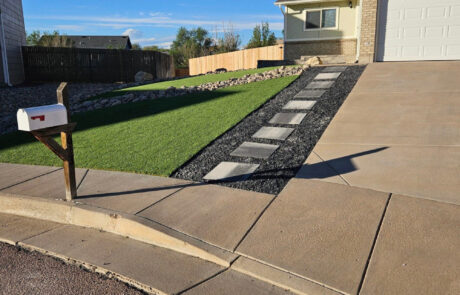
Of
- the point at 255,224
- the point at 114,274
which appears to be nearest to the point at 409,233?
the point at 255,224

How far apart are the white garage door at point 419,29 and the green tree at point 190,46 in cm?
3031

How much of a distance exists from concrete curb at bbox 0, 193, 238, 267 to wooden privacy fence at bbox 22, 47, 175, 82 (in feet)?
61.4

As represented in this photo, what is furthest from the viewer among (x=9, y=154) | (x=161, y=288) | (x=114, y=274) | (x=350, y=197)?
(x=9, y=154)

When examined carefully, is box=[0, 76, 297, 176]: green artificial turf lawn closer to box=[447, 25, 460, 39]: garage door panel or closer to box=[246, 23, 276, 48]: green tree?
box=[447, 25, 460, 39]: garage door panel

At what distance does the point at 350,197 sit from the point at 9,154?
238 inches

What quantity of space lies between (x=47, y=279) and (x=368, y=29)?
1289cm

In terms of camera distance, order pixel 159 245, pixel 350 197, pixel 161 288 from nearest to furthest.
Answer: pixel 161 288, pixel 159 245, pixel 350 197

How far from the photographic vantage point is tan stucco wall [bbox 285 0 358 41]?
1875cm

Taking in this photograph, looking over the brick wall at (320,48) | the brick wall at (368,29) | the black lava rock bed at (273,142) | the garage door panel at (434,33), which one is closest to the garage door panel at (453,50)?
the garage door panel at (434,33)

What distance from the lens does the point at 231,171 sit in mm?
5258

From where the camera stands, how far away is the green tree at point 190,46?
137ft

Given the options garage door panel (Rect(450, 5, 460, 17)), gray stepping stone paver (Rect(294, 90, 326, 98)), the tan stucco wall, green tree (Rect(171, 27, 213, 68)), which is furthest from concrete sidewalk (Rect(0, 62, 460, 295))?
green tree (Rect(171, 27, 213, 68))

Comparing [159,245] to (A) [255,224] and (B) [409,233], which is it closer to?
(A) [255,224]

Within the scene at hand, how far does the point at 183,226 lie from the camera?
3793 millimetres
